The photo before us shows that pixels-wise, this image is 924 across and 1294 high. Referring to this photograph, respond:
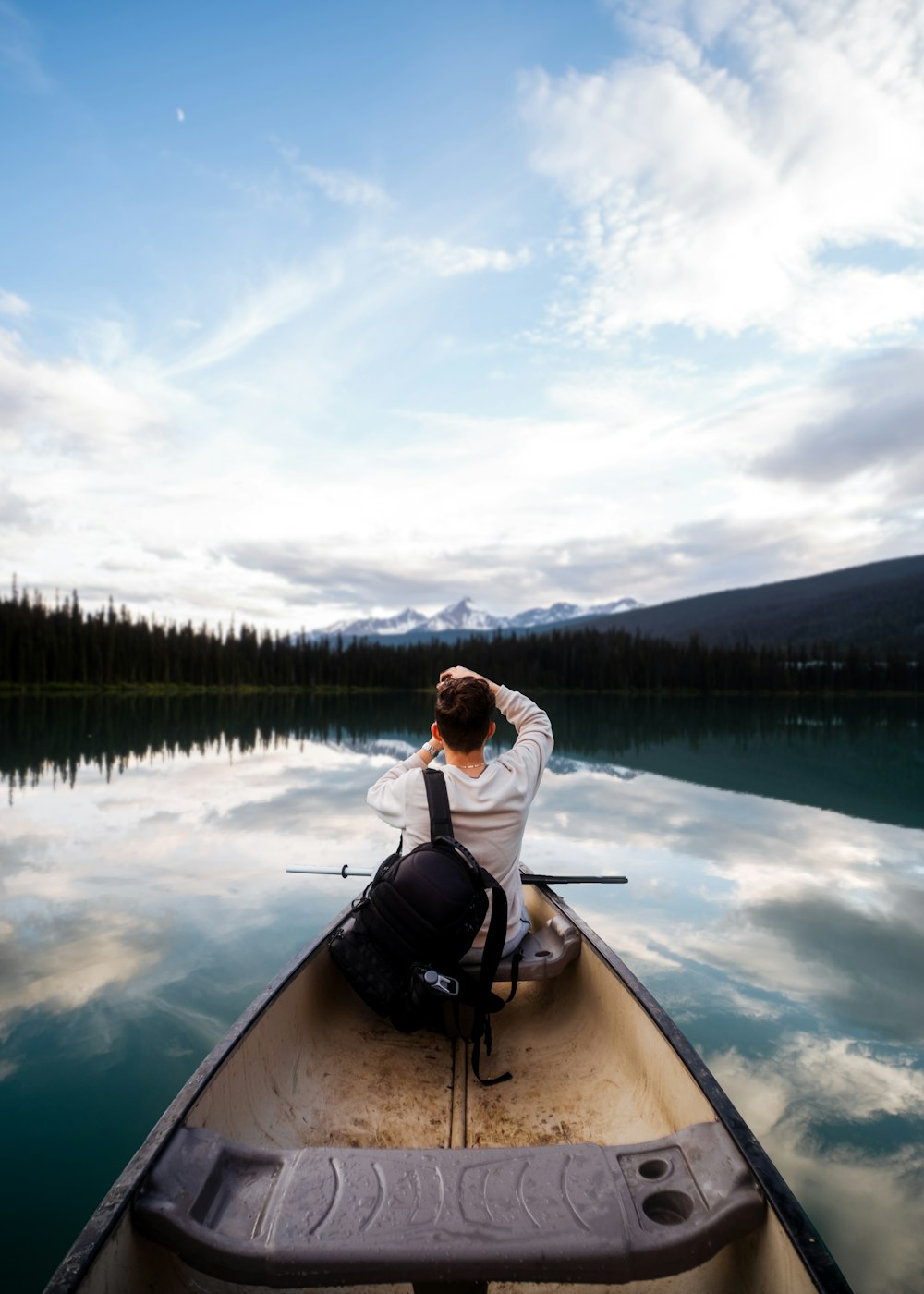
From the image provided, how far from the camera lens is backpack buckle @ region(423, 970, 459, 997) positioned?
4.00 metres

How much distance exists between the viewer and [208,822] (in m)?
14.4

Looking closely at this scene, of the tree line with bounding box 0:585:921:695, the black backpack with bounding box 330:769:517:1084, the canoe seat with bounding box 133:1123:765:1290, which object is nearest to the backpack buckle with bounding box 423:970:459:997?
the black backpack with bounding box 330:769:517:1084

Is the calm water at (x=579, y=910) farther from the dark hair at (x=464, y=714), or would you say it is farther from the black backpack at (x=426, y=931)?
the dark hair at (x=464, y=714)

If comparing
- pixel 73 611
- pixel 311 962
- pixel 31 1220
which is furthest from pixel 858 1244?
pixel 73 611

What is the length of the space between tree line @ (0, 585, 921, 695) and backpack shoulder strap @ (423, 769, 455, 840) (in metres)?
71.7

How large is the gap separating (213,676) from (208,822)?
236ft

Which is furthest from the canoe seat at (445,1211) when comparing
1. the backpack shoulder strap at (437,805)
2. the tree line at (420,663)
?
the tree line at (420,663)

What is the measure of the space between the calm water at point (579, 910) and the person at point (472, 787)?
2.51 metres

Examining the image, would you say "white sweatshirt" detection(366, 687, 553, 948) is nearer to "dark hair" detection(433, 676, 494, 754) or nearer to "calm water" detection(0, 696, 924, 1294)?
"dark hair" detection(433, 676, 494, 754)

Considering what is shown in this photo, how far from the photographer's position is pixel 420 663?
10412 centimetres

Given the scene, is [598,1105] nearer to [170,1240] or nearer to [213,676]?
[170,1240]

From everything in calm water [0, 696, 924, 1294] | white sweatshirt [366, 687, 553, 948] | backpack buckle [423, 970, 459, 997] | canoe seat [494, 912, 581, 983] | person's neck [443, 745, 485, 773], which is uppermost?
person's neck [443, 745, 485, 773]

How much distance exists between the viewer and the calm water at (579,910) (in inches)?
180

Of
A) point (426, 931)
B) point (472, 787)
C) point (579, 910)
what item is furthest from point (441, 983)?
point (579, 910)
